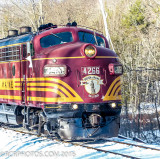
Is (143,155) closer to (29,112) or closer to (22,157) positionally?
(22,157)

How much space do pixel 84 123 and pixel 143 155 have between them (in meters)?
1.98

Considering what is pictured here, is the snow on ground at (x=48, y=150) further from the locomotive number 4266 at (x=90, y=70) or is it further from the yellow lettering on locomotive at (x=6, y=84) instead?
the locomotive number 4266 at (x=90, y=70)

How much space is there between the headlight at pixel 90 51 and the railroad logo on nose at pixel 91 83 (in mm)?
613

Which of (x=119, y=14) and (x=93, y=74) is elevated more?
(x=119, y=14)

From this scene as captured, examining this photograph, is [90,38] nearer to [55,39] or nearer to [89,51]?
[55,39]

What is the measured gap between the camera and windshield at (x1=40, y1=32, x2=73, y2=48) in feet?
32.1

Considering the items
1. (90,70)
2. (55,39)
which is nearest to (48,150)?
(90,70)

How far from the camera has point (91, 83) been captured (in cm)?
907

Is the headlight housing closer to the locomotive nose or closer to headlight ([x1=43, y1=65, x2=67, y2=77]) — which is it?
the locomotive nose

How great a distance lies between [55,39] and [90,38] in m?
1.30

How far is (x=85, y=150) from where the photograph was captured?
8.76 meters

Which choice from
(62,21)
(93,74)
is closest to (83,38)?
(93,74)

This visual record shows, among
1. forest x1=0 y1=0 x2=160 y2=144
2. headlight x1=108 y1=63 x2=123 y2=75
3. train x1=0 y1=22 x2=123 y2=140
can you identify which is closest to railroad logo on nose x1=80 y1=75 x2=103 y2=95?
train x1=0 y1=22 x2=123 y2=140

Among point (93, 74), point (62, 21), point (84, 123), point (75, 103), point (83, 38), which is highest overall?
point (62, 21)
